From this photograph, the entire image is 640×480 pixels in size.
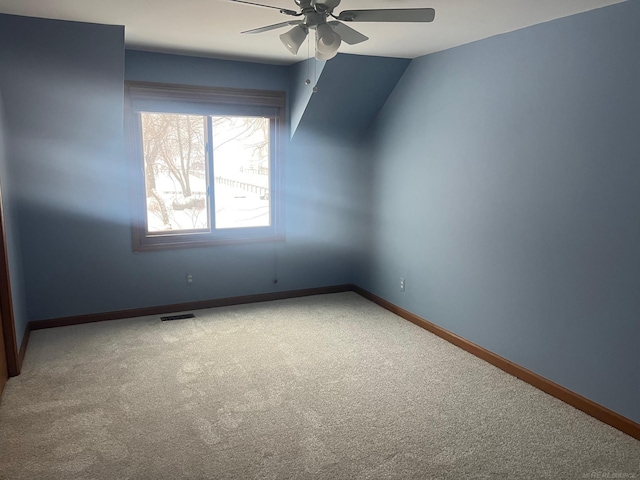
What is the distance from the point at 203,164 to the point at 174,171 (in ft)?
0.93

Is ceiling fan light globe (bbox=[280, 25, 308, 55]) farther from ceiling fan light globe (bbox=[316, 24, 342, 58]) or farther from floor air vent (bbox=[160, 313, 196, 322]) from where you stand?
floor air vent (bbox=[160, 313, 196, 322])

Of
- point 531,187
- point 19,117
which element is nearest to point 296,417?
point 531,187

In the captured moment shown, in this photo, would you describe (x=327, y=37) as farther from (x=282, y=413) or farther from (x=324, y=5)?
(x=282, y=413)

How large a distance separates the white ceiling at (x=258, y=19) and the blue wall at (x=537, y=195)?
22 cm

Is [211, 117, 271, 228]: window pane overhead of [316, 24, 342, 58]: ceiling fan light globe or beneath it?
beneath

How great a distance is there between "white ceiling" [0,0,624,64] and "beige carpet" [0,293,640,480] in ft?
7.60

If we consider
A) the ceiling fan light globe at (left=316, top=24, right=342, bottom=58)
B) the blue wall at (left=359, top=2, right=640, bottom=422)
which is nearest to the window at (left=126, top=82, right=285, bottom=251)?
the blue wall at (left=359, top=2, right=640, bottom=422)

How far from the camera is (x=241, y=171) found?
4.75m

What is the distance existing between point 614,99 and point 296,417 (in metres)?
2.50

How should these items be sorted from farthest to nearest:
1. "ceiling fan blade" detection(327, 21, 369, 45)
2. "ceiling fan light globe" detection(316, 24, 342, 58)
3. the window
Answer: the window → "ceiling fan blade" detection(327, 21, 369, 45) → "ceiling fan light globe" detection(316, 24, 342, 58)

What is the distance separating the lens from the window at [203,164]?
4.22 m

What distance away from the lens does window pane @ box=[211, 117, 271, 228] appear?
4.61m

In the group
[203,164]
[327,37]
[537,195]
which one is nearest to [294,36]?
[327,37]

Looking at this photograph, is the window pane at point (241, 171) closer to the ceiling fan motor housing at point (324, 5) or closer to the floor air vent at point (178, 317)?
the floor air vent at point (178, 317)
